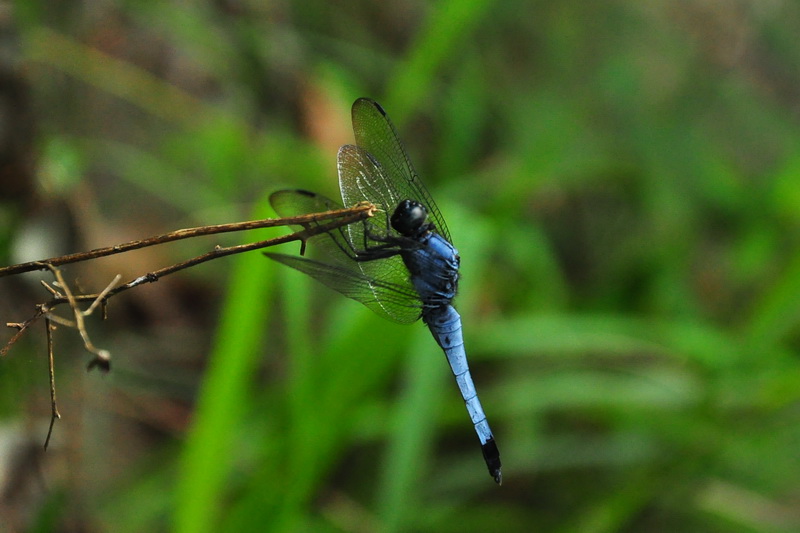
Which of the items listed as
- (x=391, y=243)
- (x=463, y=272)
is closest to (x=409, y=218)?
(x=391, y=243)

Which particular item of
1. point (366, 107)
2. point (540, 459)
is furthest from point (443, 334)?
point (540, 459)

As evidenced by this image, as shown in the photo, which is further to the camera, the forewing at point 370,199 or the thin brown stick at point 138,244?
the forewing at point 370,199

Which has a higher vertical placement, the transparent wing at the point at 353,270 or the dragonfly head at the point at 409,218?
the dragonfly head at the point at 409,218

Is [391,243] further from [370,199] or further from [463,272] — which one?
[463,272]

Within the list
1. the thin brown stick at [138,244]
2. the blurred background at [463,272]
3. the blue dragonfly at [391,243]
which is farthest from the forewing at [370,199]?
the thin brown stick at [138,244]

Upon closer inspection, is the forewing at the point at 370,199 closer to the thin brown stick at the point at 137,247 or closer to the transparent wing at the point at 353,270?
the transparent wing at the point at 353,270

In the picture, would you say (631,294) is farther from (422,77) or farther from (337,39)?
(337,39)

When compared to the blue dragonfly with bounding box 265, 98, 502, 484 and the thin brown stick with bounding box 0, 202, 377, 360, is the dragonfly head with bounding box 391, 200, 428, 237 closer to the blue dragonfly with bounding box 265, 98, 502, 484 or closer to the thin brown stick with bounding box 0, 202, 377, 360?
the blue dragonfly with bounding box 265, 98, 502, 484

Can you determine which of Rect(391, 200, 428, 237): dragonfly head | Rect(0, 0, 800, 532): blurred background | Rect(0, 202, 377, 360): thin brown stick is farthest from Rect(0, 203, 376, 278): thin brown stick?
Rect(0, 0, 800, 532): blurred background
